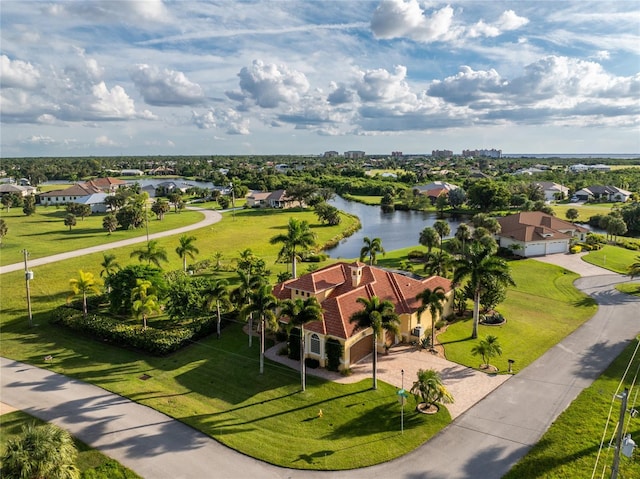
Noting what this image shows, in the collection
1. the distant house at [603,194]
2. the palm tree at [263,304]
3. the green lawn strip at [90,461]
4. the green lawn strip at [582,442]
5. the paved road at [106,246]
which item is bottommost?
the green lawn strip at [90,461]

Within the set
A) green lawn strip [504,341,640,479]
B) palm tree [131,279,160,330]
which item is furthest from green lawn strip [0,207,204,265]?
green lawn strip [504,341,640,479]

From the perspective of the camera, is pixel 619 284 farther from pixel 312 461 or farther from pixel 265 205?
pixel 265 205

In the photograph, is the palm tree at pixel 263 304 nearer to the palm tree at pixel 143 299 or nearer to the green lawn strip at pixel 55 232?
the palm tree at pixel 143 299

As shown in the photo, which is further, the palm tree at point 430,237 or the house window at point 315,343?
the palm tree at point 430,237

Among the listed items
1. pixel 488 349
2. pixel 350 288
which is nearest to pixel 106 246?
pixel 350 288

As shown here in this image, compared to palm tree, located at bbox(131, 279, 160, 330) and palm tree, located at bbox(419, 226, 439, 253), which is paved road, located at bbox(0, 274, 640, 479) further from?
palm tree, located at bbox(419, 226, 439, 253)

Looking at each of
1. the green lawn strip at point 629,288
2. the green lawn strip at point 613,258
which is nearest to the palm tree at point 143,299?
the green lawn strip at point 629,288

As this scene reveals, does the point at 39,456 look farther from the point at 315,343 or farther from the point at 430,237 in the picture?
the point at 430,237
